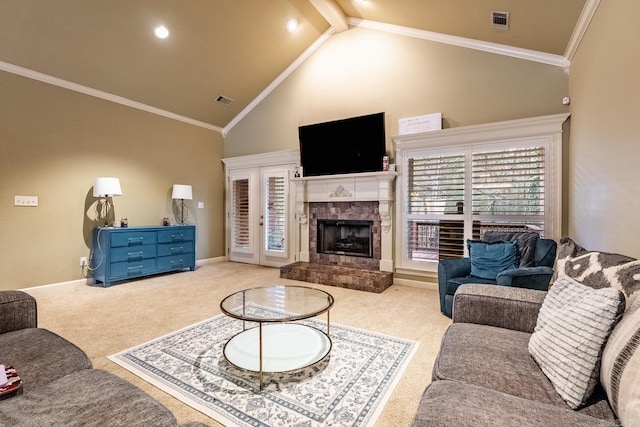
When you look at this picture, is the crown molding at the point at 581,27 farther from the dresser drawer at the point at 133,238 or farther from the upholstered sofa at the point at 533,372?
the dresser drawer at the point at 133,238

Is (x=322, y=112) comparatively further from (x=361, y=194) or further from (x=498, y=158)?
(x=498, y=158)

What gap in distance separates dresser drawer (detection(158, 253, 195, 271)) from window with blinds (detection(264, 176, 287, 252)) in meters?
1.34

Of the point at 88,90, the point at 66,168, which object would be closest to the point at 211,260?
the point at 66,168

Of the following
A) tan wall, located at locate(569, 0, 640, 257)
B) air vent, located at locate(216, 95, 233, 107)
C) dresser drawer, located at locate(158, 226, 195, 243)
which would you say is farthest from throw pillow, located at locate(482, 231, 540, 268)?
air vent, located at locate(216, 95, 233, 107)

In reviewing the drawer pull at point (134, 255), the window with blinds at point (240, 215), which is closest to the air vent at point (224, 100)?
the window with blinds at point (240, 215)

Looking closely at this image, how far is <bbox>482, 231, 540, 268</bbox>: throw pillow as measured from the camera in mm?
2896

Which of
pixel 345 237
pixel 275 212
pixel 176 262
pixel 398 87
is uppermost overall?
pixel 398 87

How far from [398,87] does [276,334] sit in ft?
12.2

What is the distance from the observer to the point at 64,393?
3.50ft

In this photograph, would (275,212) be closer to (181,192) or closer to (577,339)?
(181,192)

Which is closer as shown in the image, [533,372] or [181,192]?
[533,372]

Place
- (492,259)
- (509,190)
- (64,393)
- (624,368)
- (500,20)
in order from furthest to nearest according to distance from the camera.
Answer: (509,190)
(500,20)
(492,259)
(64,393)
(624,368)

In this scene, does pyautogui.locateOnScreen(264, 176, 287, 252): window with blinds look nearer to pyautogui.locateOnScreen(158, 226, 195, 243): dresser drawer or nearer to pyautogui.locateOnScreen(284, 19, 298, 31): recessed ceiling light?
pyautogui.locateOnScreen(158, 226, 195, 243): dresser drawer

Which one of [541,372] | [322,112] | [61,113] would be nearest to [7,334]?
[541,372]
